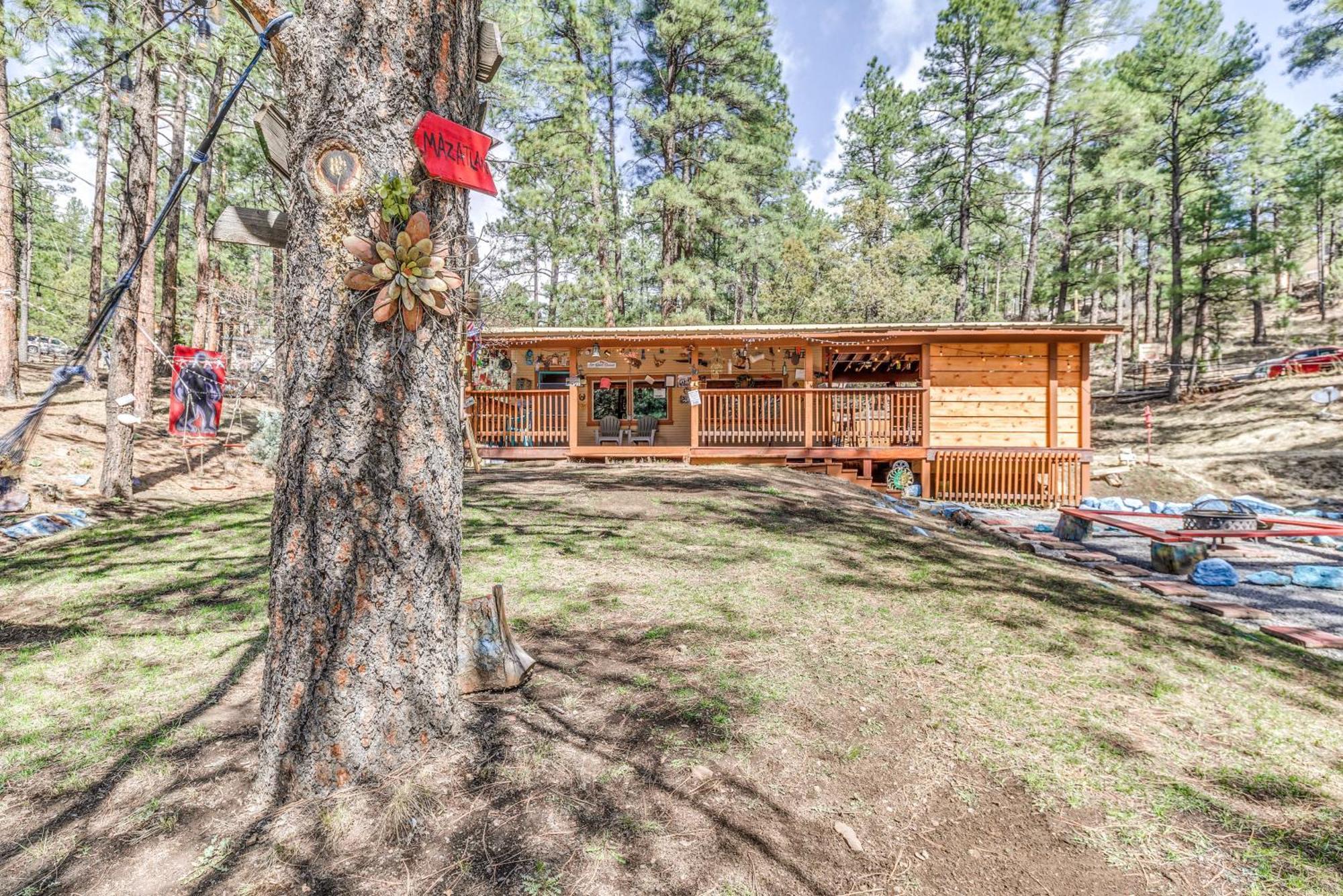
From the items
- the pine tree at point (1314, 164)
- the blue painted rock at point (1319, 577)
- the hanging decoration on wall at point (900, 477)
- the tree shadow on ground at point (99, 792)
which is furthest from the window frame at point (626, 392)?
the pine tree at point (1314, 164)

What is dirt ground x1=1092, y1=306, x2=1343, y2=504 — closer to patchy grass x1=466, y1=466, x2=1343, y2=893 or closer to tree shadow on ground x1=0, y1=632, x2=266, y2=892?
patchy grass x1=466, y1=466, x2=1343, y2=893

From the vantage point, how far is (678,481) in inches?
313

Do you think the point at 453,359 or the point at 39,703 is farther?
the point at 39,703

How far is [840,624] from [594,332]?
8.68 meters

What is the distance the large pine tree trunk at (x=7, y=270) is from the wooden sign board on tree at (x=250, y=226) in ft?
39.0

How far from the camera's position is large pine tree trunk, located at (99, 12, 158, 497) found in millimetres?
7531

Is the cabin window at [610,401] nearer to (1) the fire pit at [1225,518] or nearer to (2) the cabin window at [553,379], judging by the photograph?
(2) the cabin window at [553,379]

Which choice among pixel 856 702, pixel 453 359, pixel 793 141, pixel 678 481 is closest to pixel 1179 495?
pixel 678 481

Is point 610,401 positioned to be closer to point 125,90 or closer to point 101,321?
point 125,90

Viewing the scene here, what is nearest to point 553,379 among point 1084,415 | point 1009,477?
point 1009,477

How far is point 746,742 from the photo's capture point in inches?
87.8

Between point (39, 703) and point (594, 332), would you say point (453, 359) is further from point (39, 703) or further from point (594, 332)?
point (594, 332)

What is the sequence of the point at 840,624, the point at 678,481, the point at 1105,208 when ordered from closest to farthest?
1. the point at 840,624
2. the point at 678,481
3. the point at 1105,208

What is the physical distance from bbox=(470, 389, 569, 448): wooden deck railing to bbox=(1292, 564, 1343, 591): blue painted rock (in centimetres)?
1030
